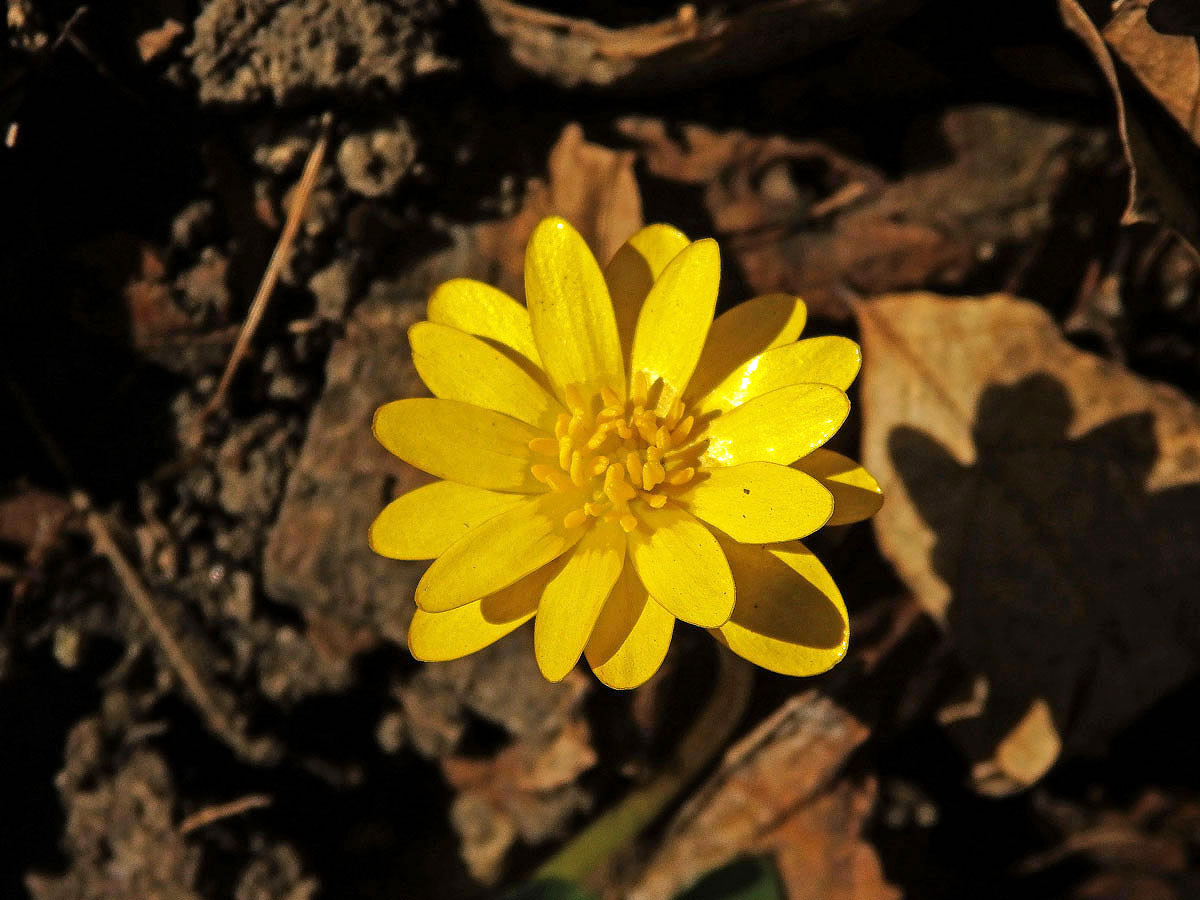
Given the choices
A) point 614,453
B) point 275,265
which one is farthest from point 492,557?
point 275,265

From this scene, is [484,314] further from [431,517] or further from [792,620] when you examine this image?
[792,620]

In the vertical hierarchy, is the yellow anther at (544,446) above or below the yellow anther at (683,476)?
above

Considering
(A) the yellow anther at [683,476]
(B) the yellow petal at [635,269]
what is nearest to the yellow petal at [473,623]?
(A) the yellow anther at [683,476]

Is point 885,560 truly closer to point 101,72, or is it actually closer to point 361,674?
point 361,674

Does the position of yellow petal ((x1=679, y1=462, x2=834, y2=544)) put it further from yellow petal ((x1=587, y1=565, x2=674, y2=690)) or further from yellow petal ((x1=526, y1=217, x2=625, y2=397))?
yellow petal ((x1=526, y1=217, x2=625, y2=397))

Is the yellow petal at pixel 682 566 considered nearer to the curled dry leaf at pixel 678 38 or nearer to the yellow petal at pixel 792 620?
the yellow petal at pixel 792 620

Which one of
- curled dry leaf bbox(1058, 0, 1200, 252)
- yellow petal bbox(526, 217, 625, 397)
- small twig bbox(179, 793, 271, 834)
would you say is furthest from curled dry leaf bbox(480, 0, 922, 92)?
small twig bbox(179, 793, 271, 834)
